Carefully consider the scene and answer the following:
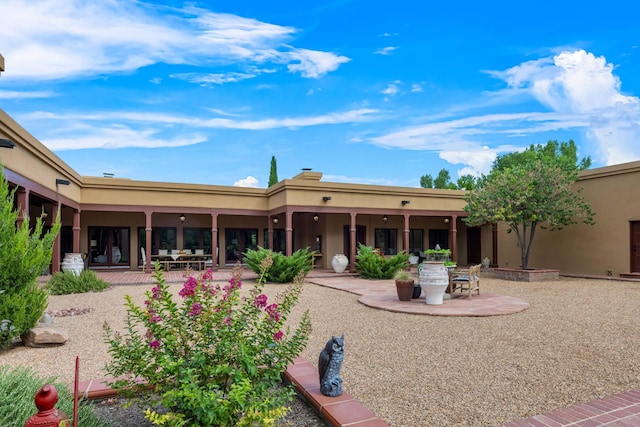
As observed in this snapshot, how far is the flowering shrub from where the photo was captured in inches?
102

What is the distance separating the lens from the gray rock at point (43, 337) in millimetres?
5797

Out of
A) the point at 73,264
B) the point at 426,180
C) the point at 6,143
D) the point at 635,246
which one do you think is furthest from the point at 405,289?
the point at 426,180

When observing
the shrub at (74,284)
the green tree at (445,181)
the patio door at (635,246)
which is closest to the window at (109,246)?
the shrub at (74,284)

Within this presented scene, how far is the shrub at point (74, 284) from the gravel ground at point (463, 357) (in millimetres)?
2212

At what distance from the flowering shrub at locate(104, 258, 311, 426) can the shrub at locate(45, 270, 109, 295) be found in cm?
962

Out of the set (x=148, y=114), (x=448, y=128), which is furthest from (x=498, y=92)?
(x=148, y=114)

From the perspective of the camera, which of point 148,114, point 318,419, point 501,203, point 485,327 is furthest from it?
point 148,114

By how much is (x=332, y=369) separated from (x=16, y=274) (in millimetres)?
4601

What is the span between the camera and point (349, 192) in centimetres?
1700

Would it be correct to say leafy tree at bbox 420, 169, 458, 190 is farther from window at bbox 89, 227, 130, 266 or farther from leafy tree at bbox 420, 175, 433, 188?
window at bbox 89, 227, 130, 266

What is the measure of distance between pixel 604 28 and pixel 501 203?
646 cm

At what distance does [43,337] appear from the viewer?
5.80m

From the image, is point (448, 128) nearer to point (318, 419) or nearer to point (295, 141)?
point (295, 141)

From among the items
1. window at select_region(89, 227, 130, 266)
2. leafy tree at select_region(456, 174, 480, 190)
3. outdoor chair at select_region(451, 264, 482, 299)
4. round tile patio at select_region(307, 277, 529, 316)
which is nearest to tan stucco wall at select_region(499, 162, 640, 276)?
round tile patio at select_region(307, 277, 529, 316)
